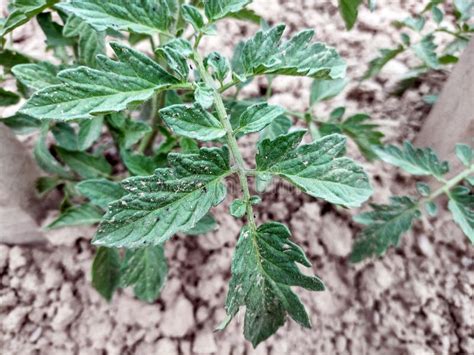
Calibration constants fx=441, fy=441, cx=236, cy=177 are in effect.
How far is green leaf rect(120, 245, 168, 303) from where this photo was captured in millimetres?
893

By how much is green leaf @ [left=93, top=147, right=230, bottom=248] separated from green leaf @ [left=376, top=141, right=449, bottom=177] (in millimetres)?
537

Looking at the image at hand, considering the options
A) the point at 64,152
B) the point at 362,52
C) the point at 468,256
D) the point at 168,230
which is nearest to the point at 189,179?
the point at 168,230

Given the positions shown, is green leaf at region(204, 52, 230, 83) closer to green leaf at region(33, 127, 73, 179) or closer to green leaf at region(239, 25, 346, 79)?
green leaf at region(239, 25, 346, 79)

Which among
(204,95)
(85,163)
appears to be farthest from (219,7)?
(85,163)

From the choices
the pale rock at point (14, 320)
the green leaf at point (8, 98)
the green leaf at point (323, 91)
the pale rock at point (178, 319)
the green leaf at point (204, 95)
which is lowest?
the pale rock at point (14, 320)

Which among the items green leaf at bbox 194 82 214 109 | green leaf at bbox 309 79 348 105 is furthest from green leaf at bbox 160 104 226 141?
green leaf at bbox 309 79 348 105

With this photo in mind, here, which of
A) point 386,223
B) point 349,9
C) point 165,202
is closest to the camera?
point 165,202

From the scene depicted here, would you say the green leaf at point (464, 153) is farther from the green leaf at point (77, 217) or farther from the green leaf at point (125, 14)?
the green leaf at point (77, 217)

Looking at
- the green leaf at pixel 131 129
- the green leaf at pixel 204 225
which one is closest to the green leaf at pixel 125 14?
the green leaf at pixel 131 129

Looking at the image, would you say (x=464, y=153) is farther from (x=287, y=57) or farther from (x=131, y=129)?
(x=131, y=129)

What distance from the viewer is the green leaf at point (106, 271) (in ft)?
3.00

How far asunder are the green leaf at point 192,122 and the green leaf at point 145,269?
0.37 meters

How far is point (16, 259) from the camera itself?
1041 millimetres

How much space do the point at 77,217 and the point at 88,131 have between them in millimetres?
178
